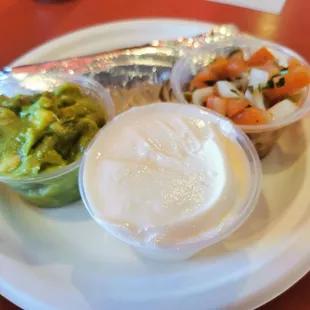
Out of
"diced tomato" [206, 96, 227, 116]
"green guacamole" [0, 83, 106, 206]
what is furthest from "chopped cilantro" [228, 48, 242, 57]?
"green guacamole" [0, 83, 106, 206]

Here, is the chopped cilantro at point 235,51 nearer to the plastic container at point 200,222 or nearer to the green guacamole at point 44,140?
the plastic container at point 200,222

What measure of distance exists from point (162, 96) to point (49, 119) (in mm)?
449

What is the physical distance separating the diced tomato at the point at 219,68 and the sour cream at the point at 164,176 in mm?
272

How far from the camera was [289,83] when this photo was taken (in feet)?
3.83

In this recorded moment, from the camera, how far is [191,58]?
1.33 m

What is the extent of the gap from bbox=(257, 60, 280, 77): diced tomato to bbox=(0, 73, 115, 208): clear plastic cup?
490 mm

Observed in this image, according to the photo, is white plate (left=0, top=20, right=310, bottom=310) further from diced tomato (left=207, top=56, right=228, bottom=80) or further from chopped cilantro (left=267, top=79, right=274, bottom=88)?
diced tomato (left=207, top=56, right=228, bottom=80)

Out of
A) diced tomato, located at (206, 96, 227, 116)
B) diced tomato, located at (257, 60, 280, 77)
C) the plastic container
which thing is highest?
diced tomato, located at (257, 60, 280, 77)

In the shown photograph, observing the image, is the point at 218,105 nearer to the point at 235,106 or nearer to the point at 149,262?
the point at 235,106

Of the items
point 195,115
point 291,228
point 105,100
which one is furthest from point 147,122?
point 291,228

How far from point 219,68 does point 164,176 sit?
20.5 inches

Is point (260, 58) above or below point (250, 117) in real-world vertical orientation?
above

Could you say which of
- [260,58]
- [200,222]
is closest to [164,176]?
[200,222]

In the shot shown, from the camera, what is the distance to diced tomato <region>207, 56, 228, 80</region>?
1.26 m
